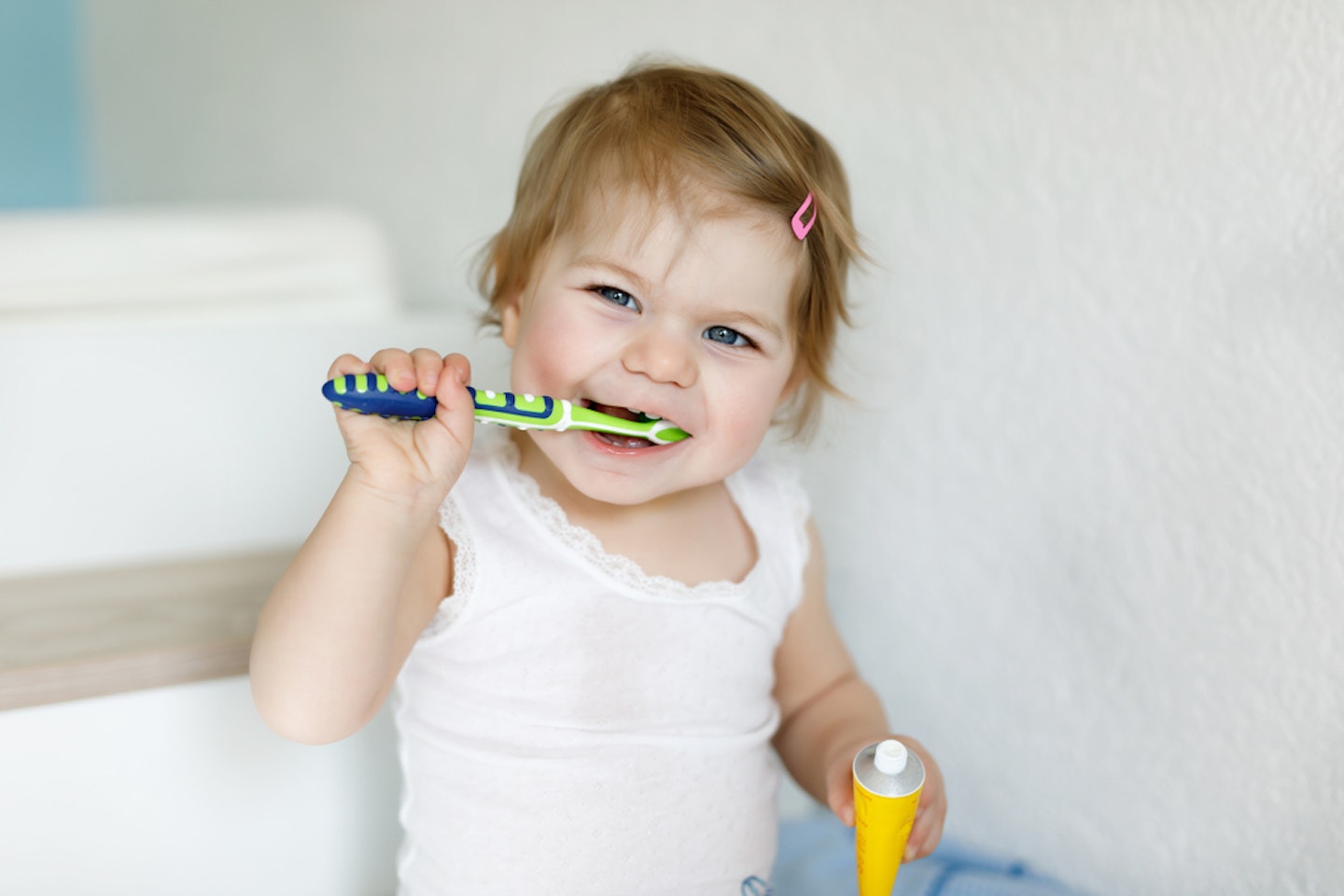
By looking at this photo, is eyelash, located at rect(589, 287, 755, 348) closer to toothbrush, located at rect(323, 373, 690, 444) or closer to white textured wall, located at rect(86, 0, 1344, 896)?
toothbrush, located at rect(323, 373, 690, 444)

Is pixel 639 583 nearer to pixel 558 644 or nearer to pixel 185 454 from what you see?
pixel 558 644

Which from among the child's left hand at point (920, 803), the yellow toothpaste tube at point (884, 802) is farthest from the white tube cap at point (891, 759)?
the child's left hand at point (920, 803)

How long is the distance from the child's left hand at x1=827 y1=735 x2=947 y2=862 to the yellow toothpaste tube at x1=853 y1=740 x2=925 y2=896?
3.1 inches

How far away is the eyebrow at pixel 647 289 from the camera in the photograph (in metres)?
0.68

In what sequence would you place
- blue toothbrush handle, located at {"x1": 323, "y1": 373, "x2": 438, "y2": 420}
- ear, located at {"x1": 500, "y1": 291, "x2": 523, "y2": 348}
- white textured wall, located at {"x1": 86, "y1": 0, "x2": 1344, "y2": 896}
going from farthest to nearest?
ear, located at {"x1": 500, "y1": 291, "x2": 523, "y2": 348} → white textured wall, located at {"x1": 86, "y1": 0, "x2": 1344, "y2": 896} → blue toothbrush handle, located at {"x1": 323, "y1": 373, "x2": 438, "y2": 420}

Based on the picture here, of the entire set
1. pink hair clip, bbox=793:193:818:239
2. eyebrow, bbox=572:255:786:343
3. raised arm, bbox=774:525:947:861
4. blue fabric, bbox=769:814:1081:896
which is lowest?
blue fabric, bbox=769:814:1081:896

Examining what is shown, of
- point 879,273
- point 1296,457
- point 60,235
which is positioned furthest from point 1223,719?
point 60,235

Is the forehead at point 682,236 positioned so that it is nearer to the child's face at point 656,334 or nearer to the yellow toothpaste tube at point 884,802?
the child's face at point 656,334

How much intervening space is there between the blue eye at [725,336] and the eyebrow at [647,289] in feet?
0.04

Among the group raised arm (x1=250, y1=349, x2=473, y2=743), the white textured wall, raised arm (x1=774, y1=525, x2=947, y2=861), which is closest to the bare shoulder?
raised arm (x1=774, y1=525, x2=947, y2=861)

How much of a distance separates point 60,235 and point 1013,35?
852mm

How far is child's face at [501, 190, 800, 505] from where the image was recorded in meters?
0.68

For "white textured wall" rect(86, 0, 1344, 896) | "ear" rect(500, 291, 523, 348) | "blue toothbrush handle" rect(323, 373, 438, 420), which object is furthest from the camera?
"ear" rect(500, 291, 523, 348)

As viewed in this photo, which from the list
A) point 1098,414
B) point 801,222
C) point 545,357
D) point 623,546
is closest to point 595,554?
point 623,546
